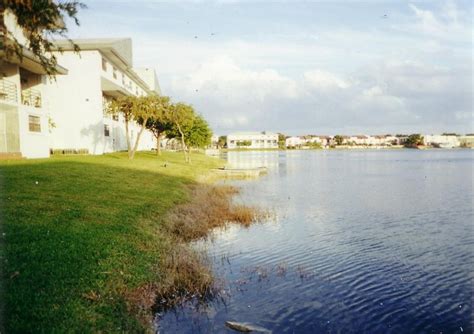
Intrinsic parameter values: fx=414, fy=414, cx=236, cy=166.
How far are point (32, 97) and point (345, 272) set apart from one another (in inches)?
1261

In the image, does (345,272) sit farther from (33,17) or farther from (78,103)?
(78,103)

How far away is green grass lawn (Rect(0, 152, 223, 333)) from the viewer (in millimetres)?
7559

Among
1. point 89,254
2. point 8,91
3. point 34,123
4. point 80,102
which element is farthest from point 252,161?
point 89,254

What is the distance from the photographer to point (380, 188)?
123ft

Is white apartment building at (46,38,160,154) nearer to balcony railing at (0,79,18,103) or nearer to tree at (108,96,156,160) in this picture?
tree at (108,96,156,160)

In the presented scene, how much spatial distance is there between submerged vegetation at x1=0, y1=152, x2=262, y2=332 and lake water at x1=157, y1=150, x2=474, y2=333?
3.34ft

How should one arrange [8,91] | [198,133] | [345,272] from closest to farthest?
[345,272] → [8,91] → [198,133]

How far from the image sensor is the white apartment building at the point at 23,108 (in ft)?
98.5

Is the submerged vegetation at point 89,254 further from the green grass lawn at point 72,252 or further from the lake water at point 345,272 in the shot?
the lake water at point 345,272

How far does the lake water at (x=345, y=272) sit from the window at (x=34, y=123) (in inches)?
830

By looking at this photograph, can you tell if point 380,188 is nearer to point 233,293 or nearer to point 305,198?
point 305,198

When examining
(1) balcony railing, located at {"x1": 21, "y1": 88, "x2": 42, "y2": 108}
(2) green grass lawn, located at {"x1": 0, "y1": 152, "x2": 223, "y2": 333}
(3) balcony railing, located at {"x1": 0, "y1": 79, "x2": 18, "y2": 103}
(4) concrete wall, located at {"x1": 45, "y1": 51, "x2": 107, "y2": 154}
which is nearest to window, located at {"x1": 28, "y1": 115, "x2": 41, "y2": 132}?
(1) balcony railing, located at {"x1": 21, "y1": 88, "x2": 42, "y2": 108}

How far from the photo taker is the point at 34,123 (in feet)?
112

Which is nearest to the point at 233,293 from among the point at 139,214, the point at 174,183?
the point at 139,214
